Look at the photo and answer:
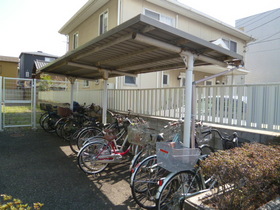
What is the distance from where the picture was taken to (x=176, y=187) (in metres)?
2.71

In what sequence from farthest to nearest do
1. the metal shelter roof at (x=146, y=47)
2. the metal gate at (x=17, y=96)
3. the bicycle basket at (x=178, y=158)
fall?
the metal gate at (x=17, y=96) → the metal shelter roof at (x=146, y=47) → the bicycle basket at (x=178, y=158)

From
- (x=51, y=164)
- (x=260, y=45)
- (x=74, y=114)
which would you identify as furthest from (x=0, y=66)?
(x=260, y=45)

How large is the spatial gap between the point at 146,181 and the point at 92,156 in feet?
4.60

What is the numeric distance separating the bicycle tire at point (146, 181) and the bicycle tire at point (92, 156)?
116cm

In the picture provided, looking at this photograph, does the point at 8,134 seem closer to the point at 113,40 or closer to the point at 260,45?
the point at 113,40

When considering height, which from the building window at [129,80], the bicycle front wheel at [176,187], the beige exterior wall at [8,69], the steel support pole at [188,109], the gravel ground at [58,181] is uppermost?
the beige exterior wall at [8,69]

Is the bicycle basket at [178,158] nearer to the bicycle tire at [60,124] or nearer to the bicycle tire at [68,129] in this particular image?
the bicycle tire at [68,129]

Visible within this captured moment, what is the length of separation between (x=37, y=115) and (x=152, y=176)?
7.55m

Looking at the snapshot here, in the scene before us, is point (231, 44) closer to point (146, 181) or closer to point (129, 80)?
point (129, 80)

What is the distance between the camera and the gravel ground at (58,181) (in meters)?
2.89

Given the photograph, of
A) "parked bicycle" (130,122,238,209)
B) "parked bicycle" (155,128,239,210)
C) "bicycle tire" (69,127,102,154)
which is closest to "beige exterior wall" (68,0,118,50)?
"bicycle tire" (69,127,102,154)

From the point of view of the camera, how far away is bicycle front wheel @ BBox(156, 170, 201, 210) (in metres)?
→ 2.52

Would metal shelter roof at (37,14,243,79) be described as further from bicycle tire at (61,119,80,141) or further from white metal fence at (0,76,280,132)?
bicycle tire at (61,119,80,141)

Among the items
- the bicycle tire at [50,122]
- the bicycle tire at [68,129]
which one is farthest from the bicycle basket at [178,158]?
the bicycle tire at [50,122]
